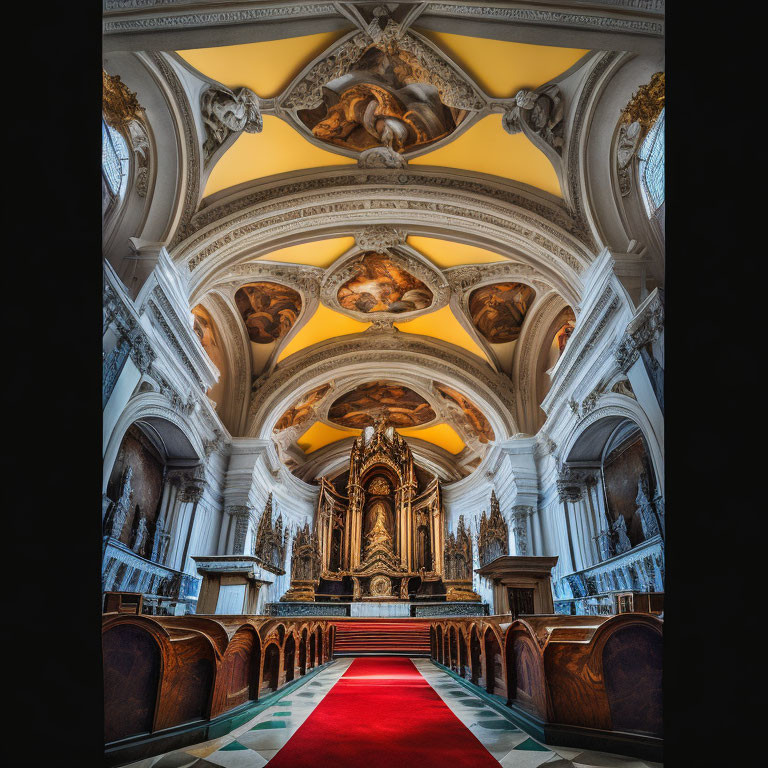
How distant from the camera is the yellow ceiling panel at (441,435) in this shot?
19.7 m

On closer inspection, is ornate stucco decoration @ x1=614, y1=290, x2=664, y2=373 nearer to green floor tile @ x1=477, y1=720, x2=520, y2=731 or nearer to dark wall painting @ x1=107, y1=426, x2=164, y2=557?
green floor tile @ x1=477, y1=720, x2=520, y2=731

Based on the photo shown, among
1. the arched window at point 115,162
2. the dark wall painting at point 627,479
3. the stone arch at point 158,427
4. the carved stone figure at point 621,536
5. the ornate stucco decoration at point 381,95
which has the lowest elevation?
the carved stone figure at point 621,536

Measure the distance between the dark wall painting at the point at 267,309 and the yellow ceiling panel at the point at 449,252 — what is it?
3.37m

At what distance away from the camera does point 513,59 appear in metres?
7.91

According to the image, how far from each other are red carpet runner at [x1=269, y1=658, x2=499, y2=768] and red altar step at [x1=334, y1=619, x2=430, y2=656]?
607 centimetres

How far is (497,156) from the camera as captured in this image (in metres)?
9.53

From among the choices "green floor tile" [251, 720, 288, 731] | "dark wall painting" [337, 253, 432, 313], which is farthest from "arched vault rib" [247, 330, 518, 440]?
"green floor tile" [251, 720, 288, 731]

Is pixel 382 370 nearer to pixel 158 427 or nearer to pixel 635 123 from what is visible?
pixel 158 427

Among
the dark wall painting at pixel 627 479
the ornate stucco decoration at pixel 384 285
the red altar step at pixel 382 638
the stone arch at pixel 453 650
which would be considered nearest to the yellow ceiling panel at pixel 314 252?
the ornate stucco decoration at pixel 384 285

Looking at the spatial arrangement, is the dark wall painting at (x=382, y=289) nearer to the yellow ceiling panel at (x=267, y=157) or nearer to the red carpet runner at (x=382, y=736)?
the yellow ceiling panel at (x=267, y=157)

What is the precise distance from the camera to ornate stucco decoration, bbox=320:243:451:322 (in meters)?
12.4

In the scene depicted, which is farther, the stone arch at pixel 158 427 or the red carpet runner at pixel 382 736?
the stone arch at pixel 158 427

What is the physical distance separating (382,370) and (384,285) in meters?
3.53
